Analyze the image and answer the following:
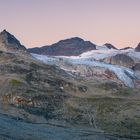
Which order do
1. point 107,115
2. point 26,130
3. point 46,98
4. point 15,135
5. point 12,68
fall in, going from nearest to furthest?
point 15,135 → point 26,130 → point 107,115 → point 46,98 → point 12,68

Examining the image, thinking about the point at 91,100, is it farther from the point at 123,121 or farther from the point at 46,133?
the point at 46,133

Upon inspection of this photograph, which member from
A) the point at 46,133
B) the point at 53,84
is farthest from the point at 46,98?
the point at 46,133

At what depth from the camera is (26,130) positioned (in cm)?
10131

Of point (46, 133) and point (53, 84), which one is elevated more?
point (53, 84)

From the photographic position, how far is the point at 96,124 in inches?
5413

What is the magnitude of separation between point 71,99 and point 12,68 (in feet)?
147

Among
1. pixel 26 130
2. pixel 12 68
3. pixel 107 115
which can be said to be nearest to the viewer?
pixel 26 130

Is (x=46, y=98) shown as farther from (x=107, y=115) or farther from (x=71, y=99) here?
(x=107, y=115)

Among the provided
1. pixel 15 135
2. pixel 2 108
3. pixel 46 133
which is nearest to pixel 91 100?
pixel 2 108

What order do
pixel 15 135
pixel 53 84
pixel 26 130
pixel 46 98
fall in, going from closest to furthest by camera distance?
pixel 15 135 → pixel 26 130 → pixel 46 98 → pixel 53 84

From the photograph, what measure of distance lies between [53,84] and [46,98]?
23.0 m

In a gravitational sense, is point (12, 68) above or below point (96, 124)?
above

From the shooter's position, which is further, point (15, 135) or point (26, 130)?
point (26, 130)

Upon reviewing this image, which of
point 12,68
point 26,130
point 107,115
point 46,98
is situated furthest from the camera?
point 12,68
